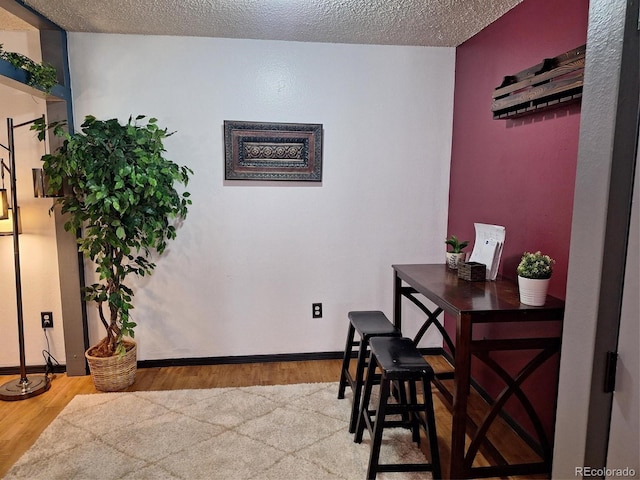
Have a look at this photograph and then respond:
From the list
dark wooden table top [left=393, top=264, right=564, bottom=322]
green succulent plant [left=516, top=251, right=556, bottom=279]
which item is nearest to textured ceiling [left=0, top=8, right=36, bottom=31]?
dark wooden table top [left=393, top=264, right=564, bottom=322]

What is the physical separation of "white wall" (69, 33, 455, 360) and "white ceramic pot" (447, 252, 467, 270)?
0.73m

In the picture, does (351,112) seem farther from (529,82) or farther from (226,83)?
(529,82)

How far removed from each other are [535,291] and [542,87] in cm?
100

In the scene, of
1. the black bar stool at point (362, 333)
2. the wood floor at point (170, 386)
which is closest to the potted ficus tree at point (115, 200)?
the wood floor at point (170, 386)

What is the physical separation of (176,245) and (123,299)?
54 cm

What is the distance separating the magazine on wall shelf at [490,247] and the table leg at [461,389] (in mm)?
664

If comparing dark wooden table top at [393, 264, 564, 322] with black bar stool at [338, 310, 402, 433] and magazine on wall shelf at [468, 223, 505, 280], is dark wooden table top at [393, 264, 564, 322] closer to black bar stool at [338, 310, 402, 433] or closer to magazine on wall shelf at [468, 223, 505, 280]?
magazine on wall shelf at [468, 223, 505, 280]

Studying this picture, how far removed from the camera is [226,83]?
2867 millimetres

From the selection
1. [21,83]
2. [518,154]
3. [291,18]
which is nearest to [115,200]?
[21,83]

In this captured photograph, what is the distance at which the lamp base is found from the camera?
2.57 m

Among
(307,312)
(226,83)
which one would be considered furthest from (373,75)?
(307,312)

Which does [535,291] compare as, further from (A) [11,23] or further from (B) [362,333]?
(A) [11,23]

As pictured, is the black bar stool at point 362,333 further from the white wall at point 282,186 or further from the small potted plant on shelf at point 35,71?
the small potted plant on shelf at point 35,71

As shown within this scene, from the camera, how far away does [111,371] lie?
2.65m
